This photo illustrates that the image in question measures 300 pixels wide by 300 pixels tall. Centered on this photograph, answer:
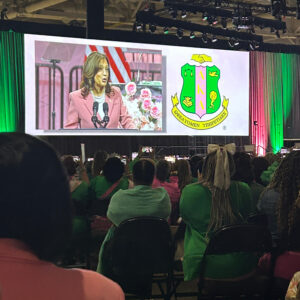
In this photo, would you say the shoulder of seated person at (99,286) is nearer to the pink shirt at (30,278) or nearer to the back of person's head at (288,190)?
the pink shirt at (30,278)

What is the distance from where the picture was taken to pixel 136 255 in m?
3.37

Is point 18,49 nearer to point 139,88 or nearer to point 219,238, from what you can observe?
point 139,88

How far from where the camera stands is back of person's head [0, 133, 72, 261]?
3.15 feet

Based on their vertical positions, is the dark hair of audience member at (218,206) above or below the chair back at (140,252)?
above

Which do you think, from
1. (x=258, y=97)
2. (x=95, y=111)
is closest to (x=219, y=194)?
(x=95, y=111)

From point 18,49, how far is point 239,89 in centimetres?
641

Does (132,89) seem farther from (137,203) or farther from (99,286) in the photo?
(99,286)

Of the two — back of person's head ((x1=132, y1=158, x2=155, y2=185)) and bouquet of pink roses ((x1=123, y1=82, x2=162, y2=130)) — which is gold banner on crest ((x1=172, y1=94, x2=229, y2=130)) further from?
back of person's head ((x1=132, y1=158, x2=155, y2=185))

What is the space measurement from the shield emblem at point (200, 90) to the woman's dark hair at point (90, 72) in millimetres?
2381

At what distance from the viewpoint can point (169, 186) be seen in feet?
16.4

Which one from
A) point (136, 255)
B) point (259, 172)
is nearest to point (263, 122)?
point (259, 172)

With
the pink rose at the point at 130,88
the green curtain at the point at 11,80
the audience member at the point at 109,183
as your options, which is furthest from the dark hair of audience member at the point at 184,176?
the green curtain at the point at 11,80

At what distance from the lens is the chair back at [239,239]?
3020 mm

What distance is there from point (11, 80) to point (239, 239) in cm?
1155
